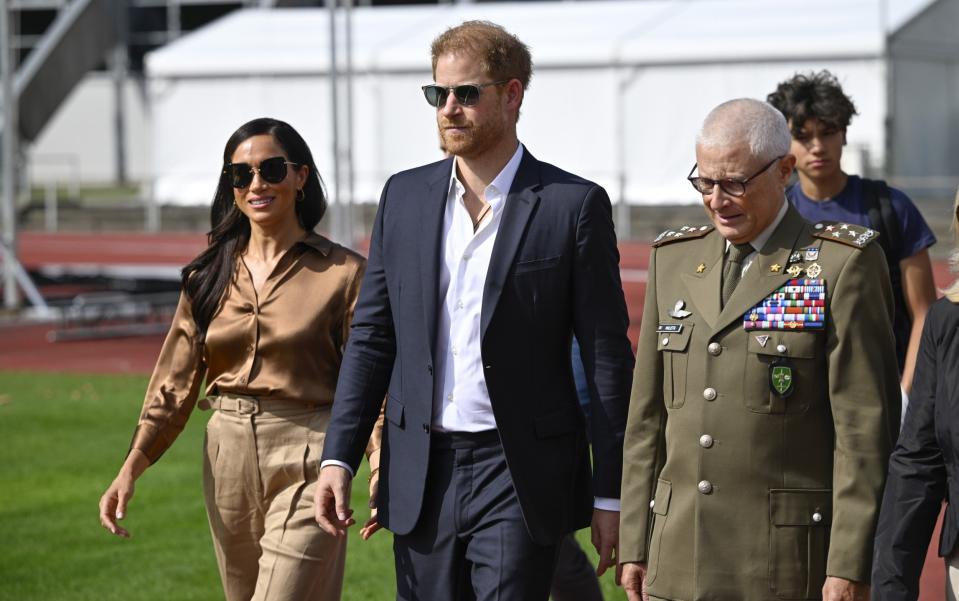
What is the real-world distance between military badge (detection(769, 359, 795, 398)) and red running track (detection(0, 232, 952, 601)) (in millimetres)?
3615

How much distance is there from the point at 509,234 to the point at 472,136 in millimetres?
281

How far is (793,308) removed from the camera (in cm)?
360

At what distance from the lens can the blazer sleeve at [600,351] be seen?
406cm

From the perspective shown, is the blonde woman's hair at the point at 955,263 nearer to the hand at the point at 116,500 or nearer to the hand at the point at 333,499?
the hand at the point at 333,499

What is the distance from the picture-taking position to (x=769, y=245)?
3730 millimetres

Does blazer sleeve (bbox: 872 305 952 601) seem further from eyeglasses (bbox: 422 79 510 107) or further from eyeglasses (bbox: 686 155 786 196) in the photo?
eyeglasses (bbox: 422 79 510 107)

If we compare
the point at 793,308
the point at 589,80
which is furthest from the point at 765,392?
the point at 589,80

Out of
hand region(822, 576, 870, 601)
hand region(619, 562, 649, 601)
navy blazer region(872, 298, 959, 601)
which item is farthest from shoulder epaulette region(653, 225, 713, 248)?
hand region(822, 576, 870, 601)

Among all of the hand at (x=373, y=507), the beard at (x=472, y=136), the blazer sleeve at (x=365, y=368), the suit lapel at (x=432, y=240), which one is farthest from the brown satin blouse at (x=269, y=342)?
the beard at (x=472, y=136)

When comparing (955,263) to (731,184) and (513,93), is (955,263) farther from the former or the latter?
(513,93)

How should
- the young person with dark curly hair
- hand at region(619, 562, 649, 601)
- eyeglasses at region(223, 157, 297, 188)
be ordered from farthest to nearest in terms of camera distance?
the young person with dark curly hair
eyeglasses at region(223, 157, 297, 188)
hand at region(619, 562, 649, 601)

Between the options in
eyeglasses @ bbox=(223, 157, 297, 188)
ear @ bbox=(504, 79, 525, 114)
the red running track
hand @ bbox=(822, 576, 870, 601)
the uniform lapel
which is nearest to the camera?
hand @ bbox=(822, 576, 870, 601)

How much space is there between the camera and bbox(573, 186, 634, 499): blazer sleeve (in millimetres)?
4062

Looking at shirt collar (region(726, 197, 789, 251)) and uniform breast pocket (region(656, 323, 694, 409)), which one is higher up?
shirt collar (region(726, 197, 789, 251))
